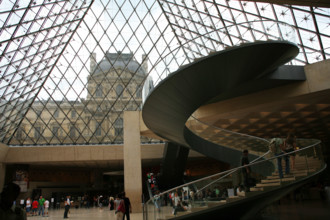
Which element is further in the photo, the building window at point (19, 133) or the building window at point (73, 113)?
the building window at point (73, 113)

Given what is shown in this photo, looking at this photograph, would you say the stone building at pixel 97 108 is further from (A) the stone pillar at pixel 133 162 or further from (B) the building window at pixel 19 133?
(A) the stone pillar at pixel 133 162

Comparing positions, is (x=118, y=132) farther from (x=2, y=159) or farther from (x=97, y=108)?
(x=2, y=159)

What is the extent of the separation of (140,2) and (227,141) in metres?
23.9

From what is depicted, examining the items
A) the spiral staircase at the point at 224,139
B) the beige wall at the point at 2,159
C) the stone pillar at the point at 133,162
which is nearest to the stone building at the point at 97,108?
the beige wall at the point at 2,159

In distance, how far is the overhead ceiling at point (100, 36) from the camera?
1609cm

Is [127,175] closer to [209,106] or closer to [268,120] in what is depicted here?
[209,106]

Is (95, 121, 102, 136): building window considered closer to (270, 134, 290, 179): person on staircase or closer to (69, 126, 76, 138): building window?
(69, 126, 76, 138): building window

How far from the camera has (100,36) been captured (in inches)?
1272

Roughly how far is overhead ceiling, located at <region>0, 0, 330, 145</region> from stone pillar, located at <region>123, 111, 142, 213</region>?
23.1ft

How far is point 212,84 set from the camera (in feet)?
35.9

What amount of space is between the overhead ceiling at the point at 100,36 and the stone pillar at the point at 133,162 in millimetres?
7051

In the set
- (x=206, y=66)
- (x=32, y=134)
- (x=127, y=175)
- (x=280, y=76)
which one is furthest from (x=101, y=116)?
(x=206, y=66)

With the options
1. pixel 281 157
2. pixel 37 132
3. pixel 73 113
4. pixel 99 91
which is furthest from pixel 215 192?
pixel 37 132

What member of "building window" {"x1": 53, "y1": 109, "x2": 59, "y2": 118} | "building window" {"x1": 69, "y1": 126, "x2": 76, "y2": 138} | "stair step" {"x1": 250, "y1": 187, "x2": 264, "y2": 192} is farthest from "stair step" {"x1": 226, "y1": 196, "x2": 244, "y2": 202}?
"building window" {"x1": 53, "y1": 109, "x2": 59, "y2": 118}
